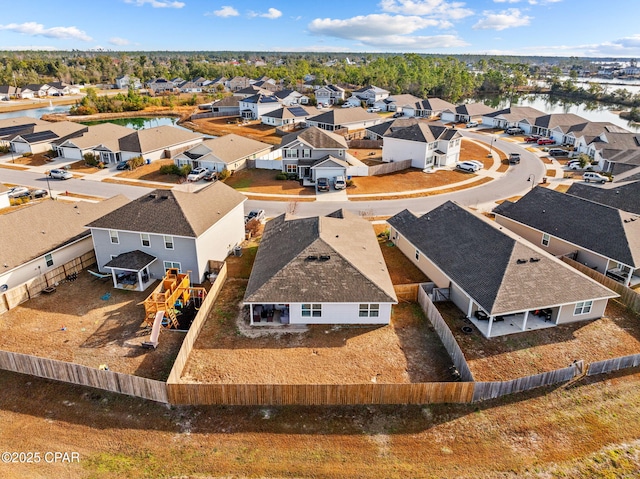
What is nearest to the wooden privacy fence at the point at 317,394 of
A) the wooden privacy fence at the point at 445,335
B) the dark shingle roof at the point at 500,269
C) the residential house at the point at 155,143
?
the wooden privacy fence at the point at 445,335

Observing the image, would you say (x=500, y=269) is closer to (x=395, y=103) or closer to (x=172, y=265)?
(x=172, y=265)

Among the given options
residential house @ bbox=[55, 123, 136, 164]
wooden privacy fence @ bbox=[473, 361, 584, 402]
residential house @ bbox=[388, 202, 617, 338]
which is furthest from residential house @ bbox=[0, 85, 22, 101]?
wooden privacy fence @ bbox=[473, 361, 584, 402]

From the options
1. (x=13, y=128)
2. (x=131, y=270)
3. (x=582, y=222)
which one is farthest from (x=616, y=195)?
(x=13, y=128)

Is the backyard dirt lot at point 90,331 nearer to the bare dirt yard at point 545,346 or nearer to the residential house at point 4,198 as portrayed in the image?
the bare dirt yard at point 545,346

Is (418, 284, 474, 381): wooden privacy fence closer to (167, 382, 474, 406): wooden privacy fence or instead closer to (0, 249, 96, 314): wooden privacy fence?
(167, 382, 474, 406): wooden privacy fence

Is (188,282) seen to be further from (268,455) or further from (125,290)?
(268,455)
